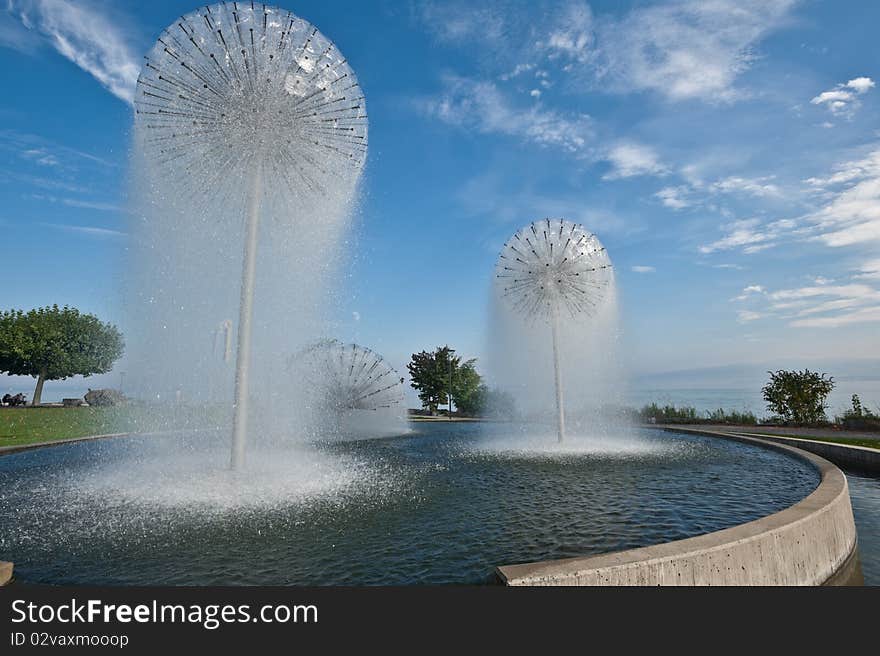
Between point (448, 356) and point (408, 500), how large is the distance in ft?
176

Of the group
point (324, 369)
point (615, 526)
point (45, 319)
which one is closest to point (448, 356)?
point (324, 369)

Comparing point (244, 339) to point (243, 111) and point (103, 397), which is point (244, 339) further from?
point (103, 397)

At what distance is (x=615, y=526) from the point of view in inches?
391

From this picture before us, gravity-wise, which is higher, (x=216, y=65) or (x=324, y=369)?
(x=216, y=65)

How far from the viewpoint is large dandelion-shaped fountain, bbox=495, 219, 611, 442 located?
82.3ft

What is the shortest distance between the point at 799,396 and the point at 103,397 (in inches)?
Answer: 2727

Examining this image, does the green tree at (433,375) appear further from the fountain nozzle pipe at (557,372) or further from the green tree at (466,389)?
the fountain nozzle pipe at (557,372)

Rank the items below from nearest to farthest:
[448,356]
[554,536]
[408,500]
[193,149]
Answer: [554,536]
[408,500]
[193,149]
[448,356]

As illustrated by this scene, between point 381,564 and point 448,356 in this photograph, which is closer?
point 381,564

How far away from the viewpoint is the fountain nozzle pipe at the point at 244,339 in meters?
14.4

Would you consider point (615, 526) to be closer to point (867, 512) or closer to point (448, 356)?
point (867, 512)

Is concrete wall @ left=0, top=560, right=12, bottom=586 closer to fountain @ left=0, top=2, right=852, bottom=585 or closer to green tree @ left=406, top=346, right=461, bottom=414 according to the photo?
fountain @ left=0, top=2, right=852, bottom=585

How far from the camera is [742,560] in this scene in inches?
273

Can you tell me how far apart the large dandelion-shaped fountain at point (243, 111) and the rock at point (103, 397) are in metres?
51.3
